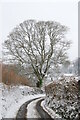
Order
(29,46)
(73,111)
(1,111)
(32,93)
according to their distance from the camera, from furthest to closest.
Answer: (29,46) < (32,93) < (1,111) < (73,111)

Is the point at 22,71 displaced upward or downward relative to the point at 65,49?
downward

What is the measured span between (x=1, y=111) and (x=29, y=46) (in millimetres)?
22532

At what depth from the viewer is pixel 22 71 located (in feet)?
129

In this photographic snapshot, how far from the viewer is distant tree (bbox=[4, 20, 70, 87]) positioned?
38.8 meters

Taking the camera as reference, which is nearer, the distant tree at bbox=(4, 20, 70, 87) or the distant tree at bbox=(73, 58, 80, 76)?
the distant tree at bbox=(73, 58, 80, 76)

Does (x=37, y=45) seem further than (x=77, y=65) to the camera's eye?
No

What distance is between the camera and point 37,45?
1533 inches

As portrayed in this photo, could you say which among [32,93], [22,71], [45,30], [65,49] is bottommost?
[32,93]

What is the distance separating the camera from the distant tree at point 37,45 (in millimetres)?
38750

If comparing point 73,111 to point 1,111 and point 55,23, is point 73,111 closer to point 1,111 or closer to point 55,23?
point 1,111

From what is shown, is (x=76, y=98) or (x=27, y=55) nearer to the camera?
(x=76, y=98)

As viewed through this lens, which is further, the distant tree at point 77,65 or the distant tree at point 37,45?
the distant tree at point 37,45

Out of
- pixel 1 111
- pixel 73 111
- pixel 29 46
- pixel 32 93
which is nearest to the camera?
pixel 73 111

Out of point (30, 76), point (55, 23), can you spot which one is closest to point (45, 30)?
point (55, 23)
